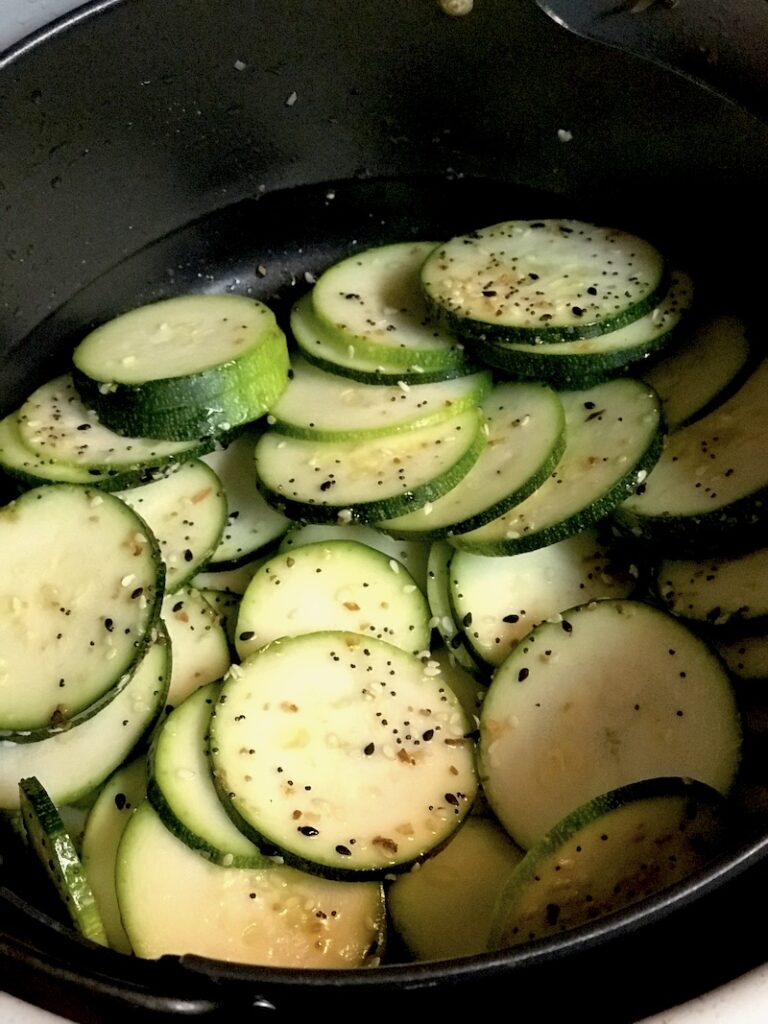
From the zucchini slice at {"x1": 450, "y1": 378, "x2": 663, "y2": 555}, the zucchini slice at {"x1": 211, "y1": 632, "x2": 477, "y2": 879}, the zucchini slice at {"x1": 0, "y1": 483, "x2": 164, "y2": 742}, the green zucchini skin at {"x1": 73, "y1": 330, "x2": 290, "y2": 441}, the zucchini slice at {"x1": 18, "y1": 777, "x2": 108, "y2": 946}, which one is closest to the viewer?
the zucchini slice at {"x1": 18, "y1": 777, "x2": 108, "y2": 946}

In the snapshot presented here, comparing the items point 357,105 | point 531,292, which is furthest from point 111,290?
point 531,292

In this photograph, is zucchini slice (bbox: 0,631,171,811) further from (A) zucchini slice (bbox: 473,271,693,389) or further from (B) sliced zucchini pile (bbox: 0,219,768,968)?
(A) zucchini slice (bbox: 473,271,693,389)

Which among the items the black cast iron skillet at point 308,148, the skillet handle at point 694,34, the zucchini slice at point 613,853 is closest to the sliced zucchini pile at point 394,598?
the zucchini slice at point 613,853

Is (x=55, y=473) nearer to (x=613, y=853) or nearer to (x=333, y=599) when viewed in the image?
(x=333, y=599)

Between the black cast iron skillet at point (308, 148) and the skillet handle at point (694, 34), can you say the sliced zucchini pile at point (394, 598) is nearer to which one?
the black cast iron skillet at point (308, 148)

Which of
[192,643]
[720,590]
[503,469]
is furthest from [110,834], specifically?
[720,590]

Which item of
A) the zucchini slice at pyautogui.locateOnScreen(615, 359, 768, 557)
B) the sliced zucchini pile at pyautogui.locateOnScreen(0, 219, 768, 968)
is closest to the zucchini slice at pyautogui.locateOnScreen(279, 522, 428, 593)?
the sliced zucchini pile at pyautogui.locateOnScreen(0, 219, 768, 968)
